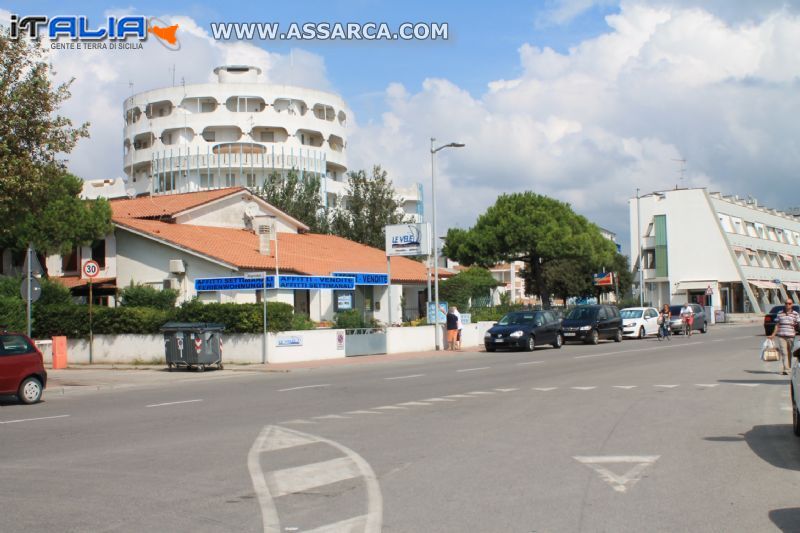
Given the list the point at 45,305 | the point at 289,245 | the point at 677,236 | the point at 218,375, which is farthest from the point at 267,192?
the point at 677,236

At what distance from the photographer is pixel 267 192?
55906 mm

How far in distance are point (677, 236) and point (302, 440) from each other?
7865 centimetres

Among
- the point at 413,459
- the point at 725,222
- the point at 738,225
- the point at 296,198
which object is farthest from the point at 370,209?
the point at 413,459

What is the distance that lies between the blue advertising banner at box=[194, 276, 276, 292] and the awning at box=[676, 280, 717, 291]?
60746 mm

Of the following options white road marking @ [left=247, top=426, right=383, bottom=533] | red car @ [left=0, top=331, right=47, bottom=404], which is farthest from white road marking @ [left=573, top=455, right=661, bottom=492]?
red car @ [left=0, top=331, right=47, bottom=404]

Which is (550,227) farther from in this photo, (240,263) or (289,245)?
(240,263)

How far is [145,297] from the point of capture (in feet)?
101

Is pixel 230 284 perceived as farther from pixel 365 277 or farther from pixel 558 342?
pixel 558 342

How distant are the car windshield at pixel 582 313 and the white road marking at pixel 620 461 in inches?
1165

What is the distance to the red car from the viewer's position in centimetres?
1645

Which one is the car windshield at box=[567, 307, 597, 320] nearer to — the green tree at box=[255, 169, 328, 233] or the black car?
the black car

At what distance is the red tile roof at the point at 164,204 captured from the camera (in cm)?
4159

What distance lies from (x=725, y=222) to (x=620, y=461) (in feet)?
265

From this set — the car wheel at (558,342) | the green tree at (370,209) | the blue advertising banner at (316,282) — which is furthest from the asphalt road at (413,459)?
the green tree at (370,209)
